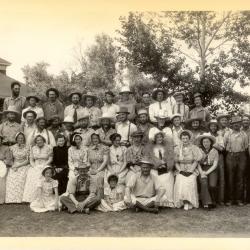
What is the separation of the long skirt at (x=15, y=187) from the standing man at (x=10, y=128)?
56 centimetres

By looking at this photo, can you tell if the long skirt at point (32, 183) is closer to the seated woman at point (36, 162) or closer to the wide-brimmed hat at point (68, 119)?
the seated woman at point (36, 162)

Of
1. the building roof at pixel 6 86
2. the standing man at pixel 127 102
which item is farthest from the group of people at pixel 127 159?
the building roof at pixel 6 86

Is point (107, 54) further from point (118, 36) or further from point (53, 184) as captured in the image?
point (53, 184)

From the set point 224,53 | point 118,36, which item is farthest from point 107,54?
point 224,53

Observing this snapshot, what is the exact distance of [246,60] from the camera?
318 inches

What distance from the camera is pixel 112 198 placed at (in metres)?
7.88

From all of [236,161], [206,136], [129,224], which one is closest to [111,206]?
[129,224]

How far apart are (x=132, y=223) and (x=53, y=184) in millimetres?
1405

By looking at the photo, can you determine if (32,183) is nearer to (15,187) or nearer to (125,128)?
(15,187)

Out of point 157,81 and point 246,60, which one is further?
point 157,81

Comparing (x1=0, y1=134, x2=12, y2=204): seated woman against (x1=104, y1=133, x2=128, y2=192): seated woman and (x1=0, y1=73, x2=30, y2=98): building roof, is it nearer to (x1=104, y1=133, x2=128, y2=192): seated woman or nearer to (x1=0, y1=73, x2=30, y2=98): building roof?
(x1=0, y1=73, x2=30, y2=98): building roof

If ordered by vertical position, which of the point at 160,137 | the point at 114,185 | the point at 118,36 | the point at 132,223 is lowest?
the point at 132,223

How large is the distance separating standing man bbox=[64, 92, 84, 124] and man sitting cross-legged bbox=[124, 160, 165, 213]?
150cm

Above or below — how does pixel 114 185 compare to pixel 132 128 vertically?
below
